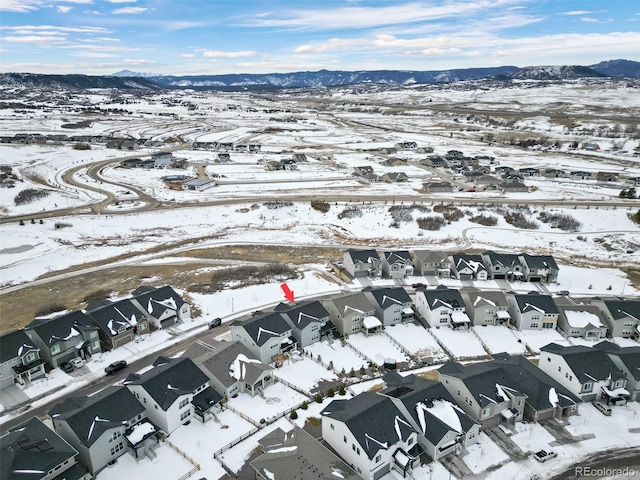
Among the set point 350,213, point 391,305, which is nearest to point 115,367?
point 391,305

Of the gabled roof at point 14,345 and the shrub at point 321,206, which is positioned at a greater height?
the gabled roof at point 14,345

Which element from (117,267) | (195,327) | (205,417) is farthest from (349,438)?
(117,267)

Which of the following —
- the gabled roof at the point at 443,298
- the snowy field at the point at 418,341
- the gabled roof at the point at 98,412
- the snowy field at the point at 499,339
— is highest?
the gabled roof at the point at 98,412

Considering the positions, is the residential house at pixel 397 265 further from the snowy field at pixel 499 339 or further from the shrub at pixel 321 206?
the shrub at pixel 321 206

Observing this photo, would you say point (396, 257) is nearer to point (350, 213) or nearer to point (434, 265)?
point (434, 265)

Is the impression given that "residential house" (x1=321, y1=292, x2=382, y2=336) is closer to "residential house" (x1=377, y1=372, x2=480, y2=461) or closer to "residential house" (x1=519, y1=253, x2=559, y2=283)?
"residential house" (x1=377, y1=372, x2=480, y2=461)

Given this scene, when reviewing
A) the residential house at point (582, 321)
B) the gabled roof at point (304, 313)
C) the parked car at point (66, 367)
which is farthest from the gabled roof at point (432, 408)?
the parked car at point (66, 367)

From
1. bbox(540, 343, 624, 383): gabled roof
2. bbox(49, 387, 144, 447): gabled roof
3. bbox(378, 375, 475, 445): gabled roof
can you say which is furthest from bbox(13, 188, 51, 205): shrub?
bbox(540, 343, 624, 383): gabled roof
